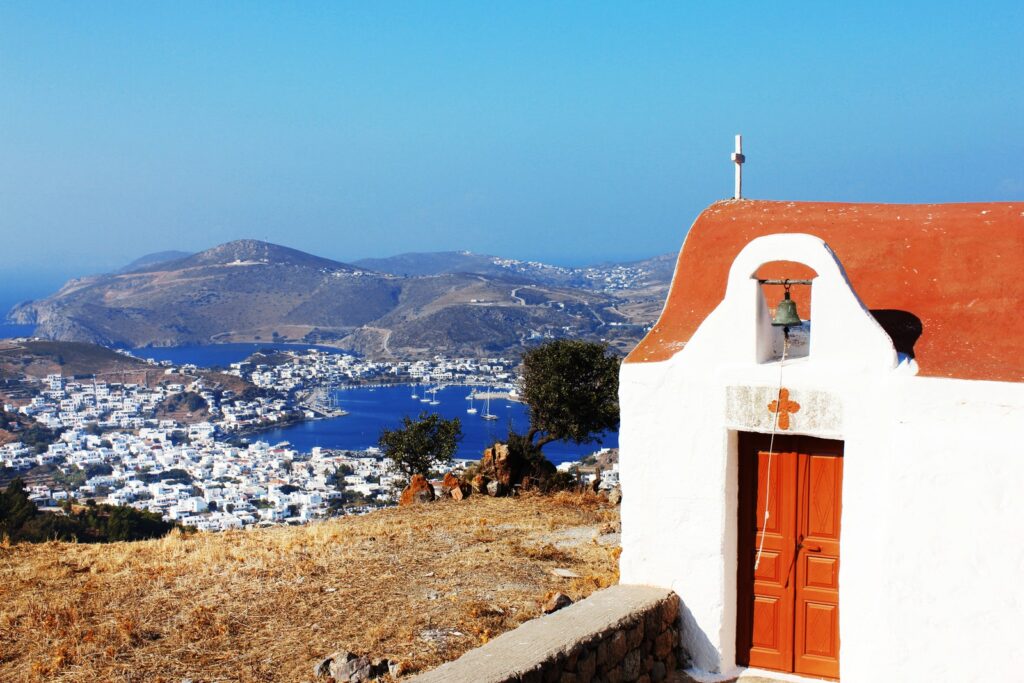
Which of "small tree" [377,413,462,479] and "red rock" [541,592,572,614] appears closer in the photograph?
"red rock" [541,592,572,614]

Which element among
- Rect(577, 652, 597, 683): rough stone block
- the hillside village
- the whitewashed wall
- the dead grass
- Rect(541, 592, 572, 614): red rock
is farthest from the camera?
the hillside village

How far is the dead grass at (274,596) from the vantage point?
28.6 feet

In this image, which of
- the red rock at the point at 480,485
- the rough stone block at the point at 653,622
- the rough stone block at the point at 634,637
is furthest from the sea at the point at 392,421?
the rough stone block at the point at 634,637

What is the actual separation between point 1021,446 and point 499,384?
238ft

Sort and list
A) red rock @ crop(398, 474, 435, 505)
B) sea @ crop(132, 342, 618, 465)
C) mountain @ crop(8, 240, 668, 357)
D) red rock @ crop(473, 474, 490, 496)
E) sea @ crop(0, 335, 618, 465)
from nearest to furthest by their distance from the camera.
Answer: red rock @ crop(398, 474, 435, 505)
red rock @ crop(473, 474, 490, 496)
sea @ crop(0, 335, 618, 465)
sea @ crop(132, 342, 618, 465)
mountain @ crop(8, 240, 668, 357)

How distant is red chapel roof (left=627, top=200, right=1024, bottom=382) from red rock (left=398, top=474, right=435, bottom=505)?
10.4m

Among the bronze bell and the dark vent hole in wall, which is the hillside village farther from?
the dark vent hole in wall

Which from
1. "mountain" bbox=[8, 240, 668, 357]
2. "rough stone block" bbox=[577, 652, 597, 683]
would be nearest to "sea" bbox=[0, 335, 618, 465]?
"mountain" bbox=[8, 240, 668, 357]

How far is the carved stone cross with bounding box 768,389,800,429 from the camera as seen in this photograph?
25.7 ft

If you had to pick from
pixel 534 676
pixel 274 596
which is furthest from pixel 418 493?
pixel 534 676

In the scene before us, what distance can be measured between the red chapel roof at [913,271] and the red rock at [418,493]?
1045 centimetres

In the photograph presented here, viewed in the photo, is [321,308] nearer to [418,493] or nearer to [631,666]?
[418,493]

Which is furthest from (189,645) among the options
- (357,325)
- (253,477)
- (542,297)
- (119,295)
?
(119,295)

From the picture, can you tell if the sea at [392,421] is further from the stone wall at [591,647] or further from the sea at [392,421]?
the stone wall at [591,647]
